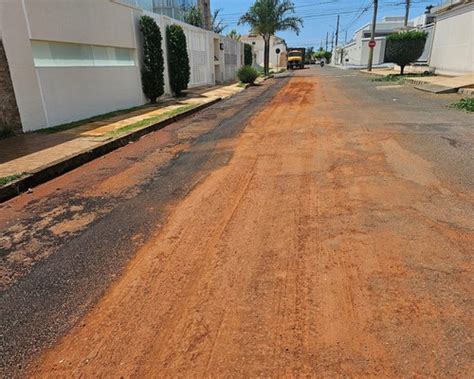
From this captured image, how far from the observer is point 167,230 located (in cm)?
395

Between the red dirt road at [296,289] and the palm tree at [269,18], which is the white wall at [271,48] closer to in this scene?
the palm tree at [269,18]

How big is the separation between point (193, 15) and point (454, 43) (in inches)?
768

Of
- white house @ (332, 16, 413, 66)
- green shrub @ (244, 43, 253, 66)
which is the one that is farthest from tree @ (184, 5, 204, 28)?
white house @ (332, 16, 413, 66)

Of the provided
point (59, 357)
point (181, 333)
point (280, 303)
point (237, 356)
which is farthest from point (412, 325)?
point (59, 357)

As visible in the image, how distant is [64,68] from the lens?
10.3m

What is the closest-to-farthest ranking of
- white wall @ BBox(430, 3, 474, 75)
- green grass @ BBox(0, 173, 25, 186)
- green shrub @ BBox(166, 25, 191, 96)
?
1. green grass @ BBox(0, 173, 25, 186)
2. green shrub @ BBox(166, 25, 191, 96)
3. white wall @ BBox(430, 3, 474, 75)

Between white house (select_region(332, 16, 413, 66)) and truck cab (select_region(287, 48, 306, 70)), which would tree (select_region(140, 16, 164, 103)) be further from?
truck cab (select_region(287, 48, 306, 70))

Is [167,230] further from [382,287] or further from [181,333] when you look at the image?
[382,287]

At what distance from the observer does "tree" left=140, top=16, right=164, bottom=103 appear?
14953 mm

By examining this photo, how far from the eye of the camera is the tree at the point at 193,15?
2992 centimetres

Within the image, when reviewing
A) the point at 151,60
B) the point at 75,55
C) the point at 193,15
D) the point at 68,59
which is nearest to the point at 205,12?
the point at 193,15

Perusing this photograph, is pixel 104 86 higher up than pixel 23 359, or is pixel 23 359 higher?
pixel 104 86

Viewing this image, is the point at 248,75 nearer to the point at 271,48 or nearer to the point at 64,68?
the point at 64,68

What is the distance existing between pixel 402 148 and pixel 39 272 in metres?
5.91
